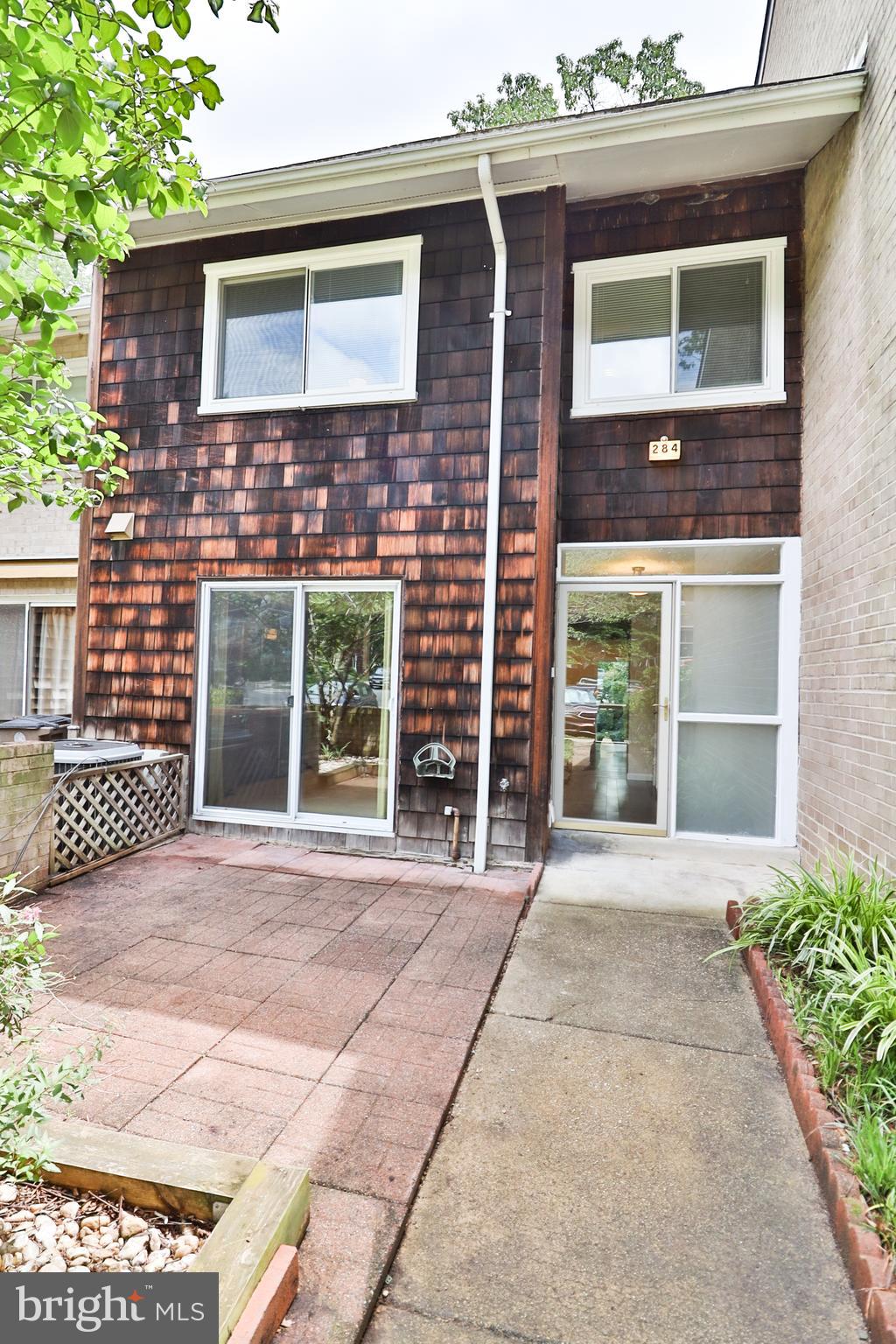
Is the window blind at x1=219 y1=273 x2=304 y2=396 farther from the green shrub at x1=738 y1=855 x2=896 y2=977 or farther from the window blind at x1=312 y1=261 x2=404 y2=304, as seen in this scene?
the green shrub at x1=738 y1=855 x2=896 y2=977

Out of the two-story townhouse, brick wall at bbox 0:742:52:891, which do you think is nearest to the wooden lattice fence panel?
brick wall at bbox 0:742:52:891

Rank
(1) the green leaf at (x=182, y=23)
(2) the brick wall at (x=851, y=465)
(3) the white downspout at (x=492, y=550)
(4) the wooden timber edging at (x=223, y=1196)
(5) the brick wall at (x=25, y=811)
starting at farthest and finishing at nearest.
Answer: (3) the white downspout at (x=492, y=550) < (5) the brick wall at (x=25, y=811) < (2) the brick wall at (x=851, y=465) < (1) the green leaf at (x=182, y=23) < (4) the wooden timber edging at (x=223, y=1196)

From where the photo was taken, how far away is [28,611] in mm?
7414

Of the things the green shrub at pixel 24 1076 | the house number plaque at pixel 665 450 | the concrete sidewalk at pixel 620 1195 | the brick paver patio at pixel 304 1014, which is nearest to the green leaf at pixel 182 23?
the green shrub at pixel 24 1076

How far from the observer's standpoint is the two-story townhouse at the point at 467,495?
445 centimetres

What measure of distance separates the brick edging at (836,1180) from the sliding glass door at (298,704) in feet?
9.38

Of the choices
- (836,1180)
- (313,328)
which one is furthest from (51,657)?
(836,1180)

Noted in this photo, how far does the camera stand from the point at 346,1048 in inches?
93.7

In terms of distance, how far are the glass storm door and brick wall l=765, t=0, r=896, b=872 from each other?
3.19 feet

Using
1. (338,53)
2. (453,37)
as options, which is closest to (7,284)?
(338,53)

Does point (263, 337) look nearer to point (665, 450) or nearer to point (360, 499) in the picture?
point (360, 499)

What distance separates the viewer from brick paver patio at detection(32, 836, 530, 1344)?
177 centimetres

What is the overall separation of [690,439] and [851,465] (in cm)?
134

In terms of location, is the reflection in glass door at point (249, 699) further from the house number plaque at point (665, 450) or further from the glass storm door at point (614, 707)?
the house number plaque at point (665, 450)
